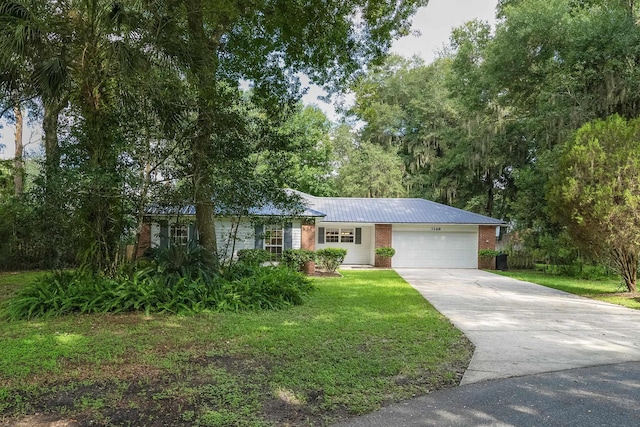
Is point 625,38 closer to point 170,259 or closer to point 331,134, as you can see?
point 170,259

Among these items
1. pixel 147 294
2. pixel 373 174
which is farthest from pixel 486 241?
pixel 147 294

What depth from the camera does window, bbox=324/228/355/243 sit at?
68.6 feet

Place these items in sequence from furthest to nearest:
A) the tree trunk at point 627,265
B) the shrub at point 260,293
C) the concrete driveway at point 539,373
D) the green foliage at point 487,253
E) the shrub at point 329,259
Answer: the green foliage at point 487,253 < the shrub at point 329,259 < the tree trunk at point 627,265 < the shrub at point 260,293 < the concrete driveway at point 539,373

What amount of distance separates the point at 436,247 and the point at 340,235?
472 centimetres

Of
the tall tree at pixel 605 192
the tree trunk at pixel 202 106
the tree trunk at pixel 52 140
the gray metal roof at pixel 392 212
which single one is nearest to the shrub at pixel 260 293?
the tree trunk at pixel 202 106

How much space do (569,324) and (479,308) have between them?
1.77 metres

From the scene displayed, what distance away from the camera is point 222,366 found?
4367 millimetres

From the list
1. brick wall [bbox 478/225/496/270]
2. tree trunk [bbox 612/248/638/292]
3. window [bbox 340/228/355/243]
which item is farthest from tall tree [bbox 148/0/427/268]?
brick wall [bbox 478/225/496/270]

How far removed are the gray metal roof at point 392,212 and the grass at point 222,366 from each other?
1245 cm

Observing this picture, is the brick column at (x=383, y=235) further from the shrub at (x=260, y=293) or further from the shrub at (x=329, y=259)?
the shrub at (x=260, y=293)

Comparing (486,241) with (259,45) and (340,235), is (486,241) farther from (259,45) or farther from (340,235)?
(259,45)

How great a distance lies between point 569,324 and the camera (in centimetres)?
688

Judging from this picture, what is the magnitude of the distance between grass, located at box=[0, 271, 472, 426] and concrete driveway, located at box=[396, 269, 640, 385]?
40 cm

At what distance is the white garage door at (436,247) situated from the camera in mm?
19281
